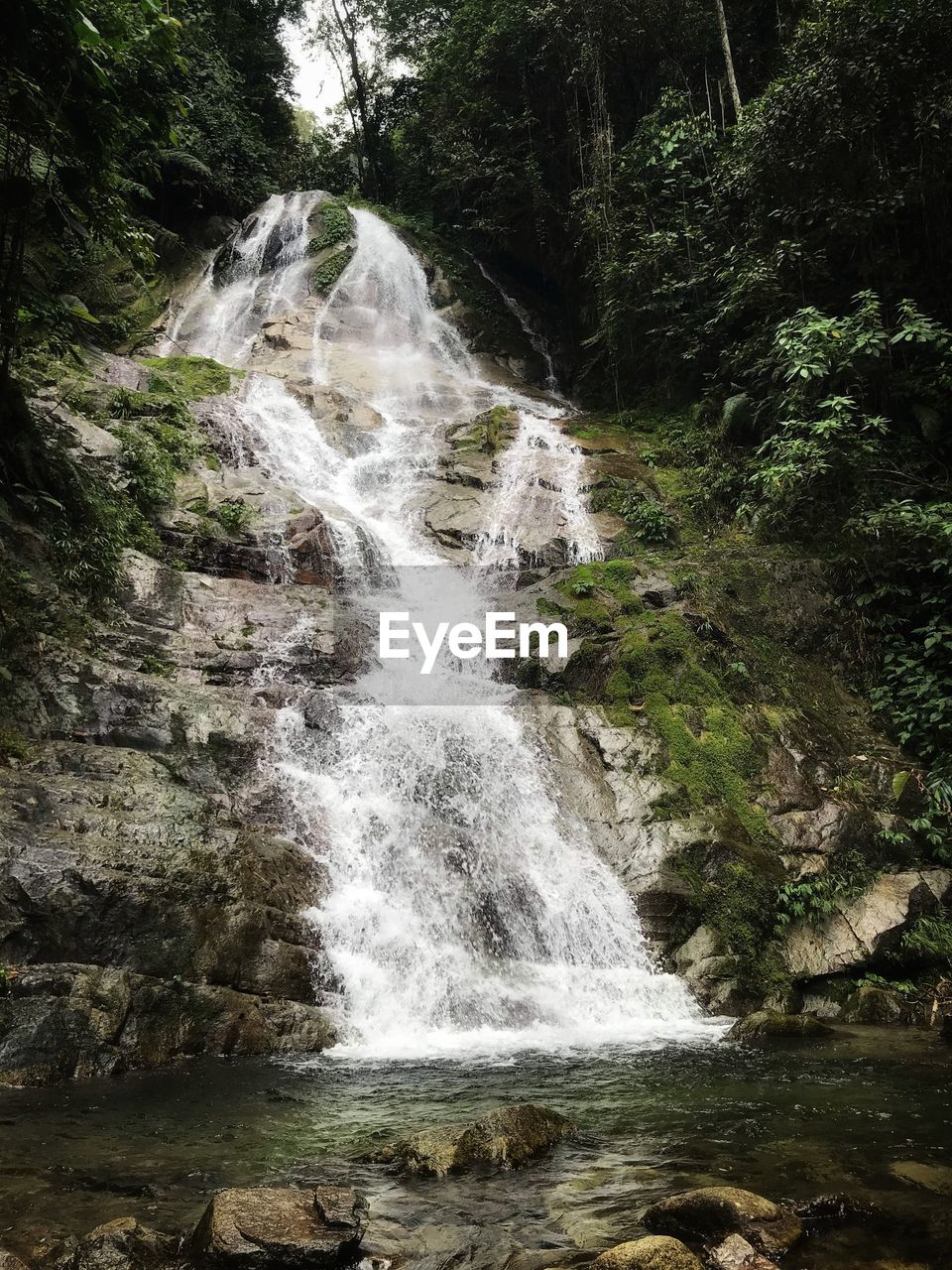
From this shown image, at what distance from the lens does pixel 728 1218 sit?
3.15m

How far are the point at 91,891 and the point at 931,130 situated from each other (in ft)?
49.2

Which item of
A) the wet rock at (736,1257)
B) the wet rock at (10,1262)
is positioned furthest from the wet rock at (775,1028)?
the wet rock at (10,1262)

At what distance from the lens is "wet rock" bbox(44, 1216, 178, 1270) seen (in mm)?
2922

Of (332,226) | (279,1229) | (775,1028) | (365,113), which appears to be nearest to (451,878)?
(775,1028)

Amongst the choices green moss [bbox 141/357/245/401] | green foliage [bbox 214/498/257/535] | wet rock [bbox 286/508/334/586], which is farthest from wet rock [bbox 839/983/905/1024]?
green moss [bbox 141/357/245/401]

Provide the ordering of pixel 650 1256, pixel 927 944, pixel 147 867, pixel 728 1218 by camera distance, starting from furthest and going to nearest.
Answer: pixel 927 944, pixel 147 867, pixel 728 1218, pixel 650 1256

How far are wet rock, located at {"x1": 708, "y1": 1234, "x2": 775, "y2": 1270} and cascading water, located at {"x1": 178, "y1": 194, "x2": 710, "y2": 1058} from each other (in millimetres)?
3870

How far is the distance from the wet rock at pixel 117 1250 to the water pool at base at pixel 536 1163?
7.3 inches

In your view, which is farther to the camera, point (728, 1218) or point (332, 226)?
point (332, 226)

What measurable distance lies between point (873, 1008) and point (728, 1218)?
537cm

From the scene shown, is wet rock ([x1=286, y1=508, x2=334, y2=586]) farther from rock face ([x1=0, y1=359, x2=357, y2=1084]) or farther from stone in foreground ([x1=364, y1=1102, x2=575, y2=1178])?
stone in foreground ([x1=364, y1=1102, x2=575, y2=1178])

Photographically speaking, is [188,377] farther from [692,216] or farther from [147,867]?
[147,867]

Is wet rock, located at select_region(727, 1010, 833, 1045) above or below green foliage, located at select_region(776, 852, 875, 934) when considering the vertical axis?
below

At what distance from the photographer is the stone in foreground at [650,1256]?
2.79 meters
